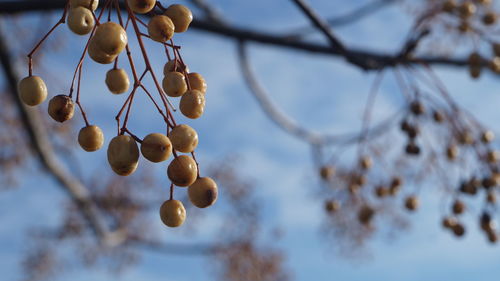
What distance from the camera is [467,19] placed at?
1.78m

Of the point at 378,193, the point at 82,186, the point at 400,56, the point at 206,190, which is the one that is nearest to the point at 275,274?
the point at 82,186

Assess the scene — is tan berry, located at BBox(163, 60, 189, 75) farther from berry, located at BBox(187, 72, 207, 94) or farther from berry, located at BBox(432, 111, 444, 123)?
berry, located at BBox(432, 111, 444, 123)

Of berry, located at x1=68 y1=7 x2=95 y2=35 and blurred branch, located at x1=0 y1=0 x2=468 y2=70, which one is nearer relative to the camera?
berry, located at x1=68 y1=7 x2=95 y2=35

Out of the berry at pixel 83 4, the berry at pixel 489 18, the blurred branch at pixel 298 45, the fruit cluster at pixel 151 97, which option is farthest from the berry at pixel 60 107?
the berry at pixel 489 18

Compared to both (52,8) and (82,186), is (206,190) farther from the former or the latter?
(82,186)

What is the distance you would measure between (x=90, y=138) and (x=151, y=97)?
102 millimetres

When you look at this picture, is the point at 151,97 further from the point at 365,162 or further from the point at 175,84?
the point at 365,162

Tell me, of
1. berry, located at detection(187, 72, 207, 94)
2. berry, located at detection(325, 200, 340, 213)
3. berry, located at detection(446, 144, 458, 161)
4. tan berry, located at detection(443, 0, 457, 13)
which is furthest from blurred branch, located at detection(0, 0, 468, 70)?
berry, located at detection(187, 72, 207, 94)

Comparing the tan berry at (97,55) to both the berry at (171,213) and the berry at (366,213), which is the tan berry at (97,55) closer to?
the berry at (171,213)

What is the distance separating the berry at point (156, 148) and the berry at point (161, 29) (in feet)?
0.41

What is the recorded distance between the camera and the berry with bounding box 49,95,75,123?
761 millimetres

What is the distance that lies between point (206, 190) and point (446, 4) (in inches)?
52.5

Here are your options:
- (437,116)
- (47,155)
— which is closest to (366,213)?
(437,116)

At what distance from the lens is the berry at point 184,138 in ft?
Result: 2.31
